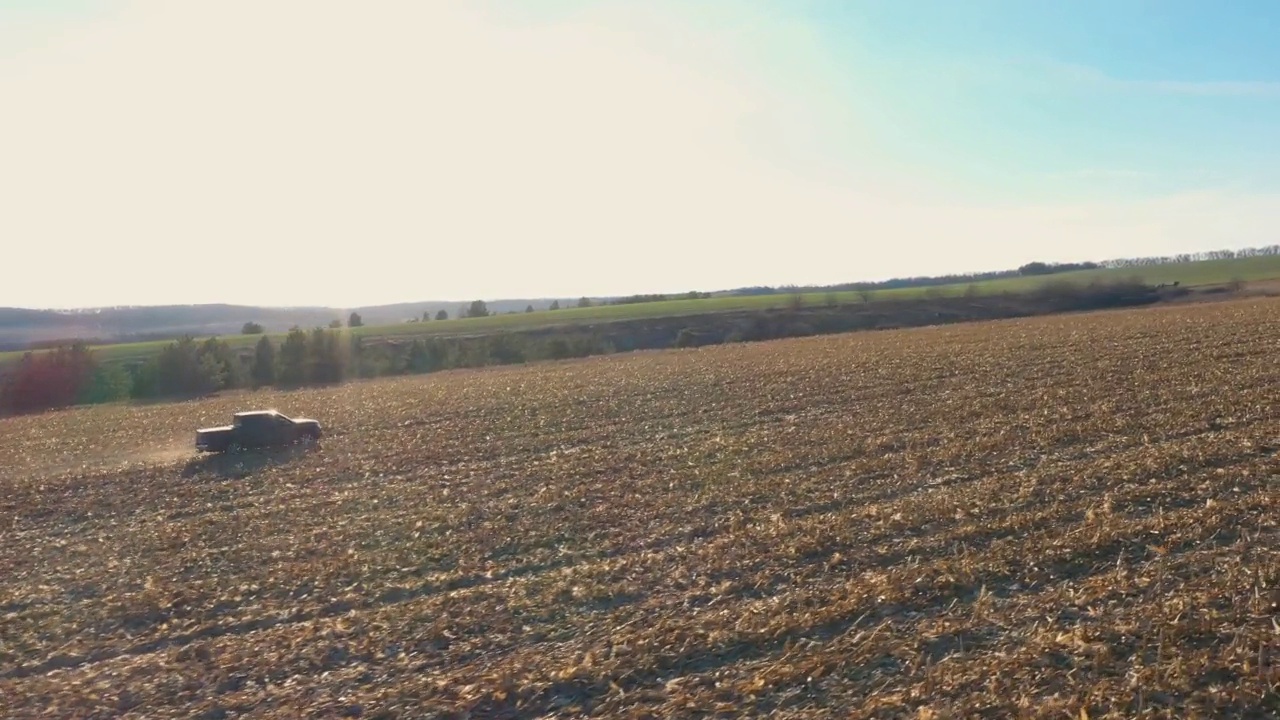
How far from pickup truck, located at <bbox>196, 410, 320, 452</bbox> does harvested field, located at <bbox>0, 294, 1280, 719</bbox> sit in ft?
3.80

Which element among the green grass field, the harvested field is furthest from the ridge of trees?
Result: the harvested field

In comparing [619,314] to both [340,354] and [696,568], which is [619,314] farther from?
[696,568]

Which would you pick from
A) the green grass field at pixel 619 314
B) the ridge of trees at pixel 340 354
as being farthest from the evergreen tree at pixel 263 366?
the green grass field at pixel 619 314

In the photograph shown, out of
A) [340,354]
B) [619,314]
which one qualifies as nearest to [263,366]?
[340,354]

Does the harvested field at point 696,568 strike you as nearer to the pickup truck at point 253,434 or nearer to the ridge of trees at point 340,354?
the pickup truck at point 253,434

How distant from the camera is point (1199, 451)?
16297 millimetres

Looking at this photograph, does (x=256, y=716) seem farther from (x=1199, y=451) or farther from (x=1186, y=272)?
(x=1186, y=272)

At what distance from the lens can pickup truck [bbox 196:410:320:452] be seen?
1017 inches

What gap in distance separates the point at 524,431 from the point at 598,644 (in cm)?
1670

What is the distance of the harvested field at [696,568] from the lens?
875 centimetres

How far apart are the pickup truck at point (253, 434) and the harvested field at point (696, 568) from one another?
1159mm

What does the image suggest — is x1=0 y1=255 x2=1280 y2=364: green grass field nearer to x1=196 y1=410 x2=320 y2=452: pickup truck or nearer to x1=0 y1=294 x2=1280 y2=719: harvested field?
x1=196 y1=410 x2=320 y2=452: pickup truck

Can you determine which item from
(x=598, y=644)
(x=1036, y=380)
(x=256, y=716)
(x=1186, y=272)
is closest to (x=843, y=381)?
(x=1036, y=380)

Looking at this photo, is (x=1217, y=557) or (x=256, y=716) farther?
(x=1217, y=557)
